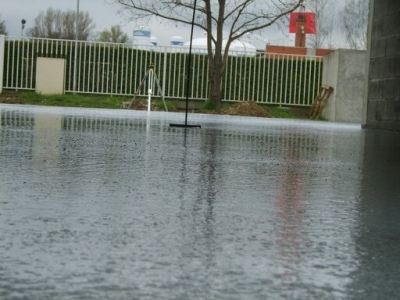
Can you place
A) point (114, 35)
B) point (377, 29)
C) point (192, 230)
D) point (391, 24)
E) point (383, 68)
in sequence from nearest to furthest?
point (192, 230) < point (391, 24) < point (383, 68) < point (377, 29) < point (114, 35)

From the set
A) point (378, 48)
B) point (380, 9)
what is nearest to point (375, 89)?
point (378, 48)

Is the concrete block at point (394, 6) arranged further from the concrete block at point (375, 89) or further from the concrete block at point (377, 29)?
the concrete block at point (375, 89)

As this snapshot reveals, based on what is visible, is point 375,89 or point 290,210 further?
point 375,89

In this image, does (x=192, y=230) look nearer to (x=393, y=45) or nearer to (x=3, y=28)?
(x=393, y=45)

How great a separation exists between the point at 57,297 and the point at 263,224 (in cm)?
117

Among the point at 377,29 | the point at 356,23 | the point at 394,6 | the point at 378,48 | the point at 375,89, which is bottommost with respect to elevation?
the point at 375,89

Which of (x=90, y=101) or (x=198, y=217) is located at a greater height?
(x=198, y=217)

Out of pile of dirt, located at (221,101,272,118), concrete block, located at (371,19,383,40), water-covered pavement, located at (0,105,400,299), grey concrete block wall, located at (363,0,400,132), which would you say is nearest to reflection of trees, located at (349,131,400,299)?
water-covered pavement, located at (0,105,400,299)

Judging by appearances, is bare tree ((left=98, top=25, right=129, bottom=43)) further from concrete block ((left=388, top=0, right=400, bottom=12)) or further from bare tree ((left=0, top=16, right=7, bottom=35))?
concrete block ((left=388, top=0, right=400, bottom=12))

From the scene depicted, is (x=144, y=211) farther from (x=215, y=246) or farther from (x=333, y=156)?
(x=333, y=156)

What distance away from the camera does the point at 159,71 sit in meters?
30.7

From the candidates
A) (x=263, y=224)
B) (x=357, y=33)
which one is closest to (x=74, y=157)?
(x=263, y=224)

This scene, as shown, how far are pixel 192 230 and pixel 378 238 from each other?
53 centimetres

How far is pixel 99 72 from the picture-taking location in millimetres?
30797
